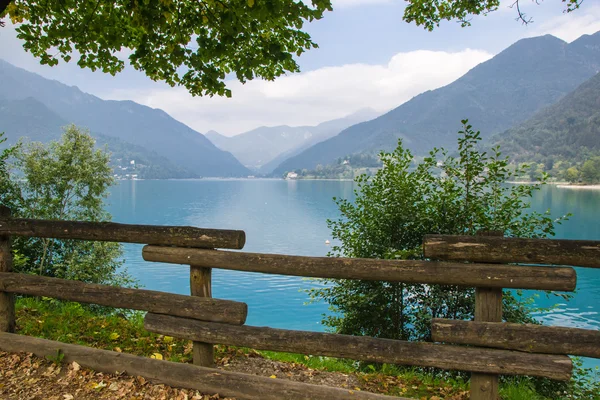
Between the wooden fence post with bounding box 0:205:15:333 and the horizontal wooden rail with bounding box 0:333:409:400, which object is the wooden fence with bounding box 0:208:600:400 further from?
the wooden fence post with bounding box 0:205:15:333

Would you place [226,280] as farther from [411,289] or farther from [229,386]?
[229,386]

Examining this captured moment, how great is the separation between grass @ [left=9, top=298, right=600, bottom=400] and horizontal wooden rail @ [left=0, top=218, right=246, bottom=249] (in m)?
1.60

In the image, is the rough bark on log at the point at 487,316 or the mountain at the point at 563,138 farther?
the mountain at the point at 563,138

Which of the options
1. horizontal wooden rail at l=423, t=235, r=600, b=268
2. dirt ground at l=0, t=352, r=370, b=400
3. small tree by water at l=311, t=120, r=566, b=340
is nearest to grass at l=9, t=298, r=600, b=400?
dirt ground at l=0, t=352, r=370, b=400

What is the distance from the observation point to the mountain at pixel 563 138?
168250 millimetres

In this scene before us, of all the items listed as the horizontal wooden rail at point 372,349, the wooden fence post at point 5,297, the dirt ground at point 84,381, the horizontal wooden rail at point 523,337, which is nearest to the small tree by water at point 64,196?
the wooden fence post at point 5,297

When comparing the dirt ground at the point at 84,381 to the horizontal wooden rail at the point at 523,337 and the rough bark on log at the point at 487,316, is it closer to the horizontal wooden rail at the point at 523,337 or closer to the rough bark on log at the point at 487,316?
the rough bark on log at the point at 487,316

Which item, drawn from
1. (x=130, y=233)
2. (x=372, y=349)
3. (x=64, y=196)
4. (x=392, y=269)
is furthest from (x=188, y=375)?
(x=64, y=196)

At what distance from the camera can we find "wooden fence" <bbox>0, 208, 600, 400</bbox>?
12.5 feet

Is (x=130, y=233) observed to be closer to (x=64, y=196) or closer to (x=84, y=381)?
(x=84, y=381)

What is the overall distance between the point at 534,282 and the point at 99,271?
764 inches

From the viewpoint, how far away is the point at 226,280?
32.4 m

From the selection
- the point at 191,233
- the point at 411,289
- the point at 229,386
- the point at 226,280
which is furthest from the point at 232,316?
the point at 226,280

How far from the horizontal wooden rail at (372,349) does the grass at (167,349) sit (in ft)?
3.30
